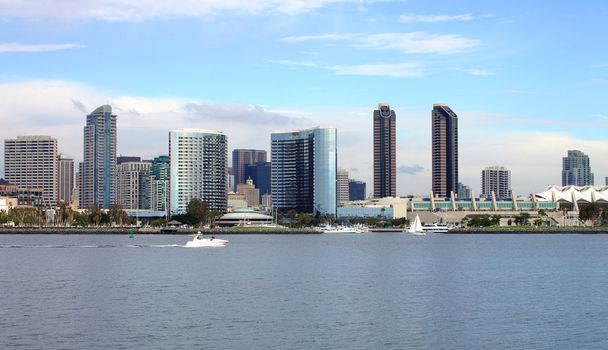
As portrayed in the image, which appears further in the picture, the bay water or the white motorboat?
the white motorboat

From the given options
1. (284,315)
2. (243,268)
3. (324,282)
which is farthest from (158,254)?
(284,315)

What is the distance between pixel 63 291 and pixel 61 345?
72.7ft

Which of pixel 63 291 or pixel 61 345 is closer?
pixel 61 345

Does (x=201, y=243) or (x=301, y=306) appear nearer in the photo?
(x=301, y=306)

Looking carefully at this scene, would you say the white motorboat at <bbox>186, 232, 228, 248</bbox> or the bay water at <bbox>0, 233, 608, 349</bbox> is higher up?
the white motorboat at <bbox>186, 232, 228, 248</bbox>

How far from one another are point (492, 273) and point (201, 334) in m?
41.9

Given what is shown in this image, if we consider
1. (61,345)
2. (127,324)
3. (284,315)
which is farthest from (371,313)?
(61,345)

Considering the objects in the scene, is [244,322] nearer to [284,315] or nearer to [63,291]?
[284,315]

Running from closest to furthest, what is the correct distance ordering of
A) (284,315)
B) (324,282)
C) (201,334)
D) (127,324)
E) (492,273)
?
(201,334) → (127,324) → (284,315) → (324,282) → (492,273)

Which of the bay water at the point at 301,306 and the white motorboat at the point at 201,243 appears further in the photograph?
the white motorboat at the point at 201,243

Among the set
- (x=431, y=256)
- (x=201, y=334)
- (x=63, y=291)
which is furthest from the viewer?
(x=431, y=256)

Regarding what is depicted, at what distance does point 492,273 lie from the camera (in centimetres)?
7775

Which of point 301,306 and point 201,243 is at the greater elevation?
point 201,243

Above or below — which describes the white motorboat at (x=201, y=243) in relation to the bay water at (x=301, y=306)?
above
